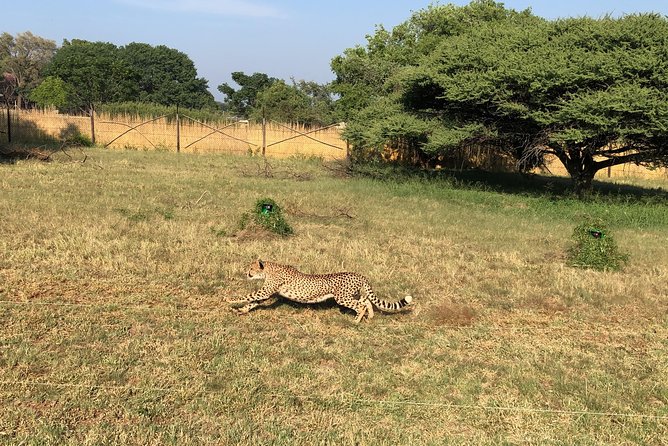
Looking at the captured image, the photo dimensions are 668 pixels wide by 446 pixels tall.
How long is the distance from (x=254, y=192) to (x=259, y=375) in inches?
377

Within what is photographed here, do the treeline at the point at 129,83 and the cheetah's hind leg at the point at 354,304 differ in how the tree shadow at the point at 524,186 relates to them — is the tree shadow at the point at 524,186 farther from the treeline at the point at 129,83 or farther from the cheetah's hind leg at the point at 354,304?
the treeline at the point at 129,83

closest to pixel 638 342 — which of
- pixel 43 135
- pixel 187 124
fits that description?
pixel 187 124

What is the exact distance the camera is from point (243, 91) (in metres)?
75.7

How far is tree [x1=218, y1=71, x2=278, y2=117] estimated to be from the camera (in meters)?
75.1

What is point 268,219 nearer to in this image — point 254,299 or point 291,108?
point 254,299

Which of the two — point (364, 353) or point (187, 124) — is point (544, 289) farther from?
point (187, 124)

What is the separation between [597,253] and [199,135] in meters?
23.5

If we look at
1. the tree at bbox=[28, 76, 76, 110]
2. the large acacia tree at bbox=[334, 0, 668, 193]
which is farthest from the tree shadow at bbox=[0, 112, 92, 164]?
the tree at bbox=[28, 76, 76, 110]

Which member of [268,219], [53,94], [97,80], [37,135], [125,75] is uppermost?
[125,75]

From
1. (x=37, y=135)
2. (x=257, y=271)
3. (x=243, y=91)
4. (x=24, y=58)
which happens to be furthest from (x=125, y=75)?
(x=257, y=271)

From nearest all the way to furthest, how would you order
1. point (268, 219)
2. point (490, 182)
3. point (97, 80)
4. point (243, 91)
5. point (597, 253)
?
point (597, 253)
point (268, 219)
point (490, 182)
point (97, 80)
point (243, 91)

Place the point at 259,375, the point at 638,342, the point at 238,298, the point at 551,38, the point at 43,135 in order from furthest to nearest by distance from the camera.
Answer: the point at 43,135, the point at 551,38, the point at 238,298, the point at 638,342, the point at 259,375

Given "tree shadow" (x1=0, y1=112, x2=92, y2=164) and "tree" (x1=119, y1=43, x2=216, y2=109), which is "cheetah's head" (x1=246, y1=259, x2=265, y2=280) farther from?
"tree" (x1=119, y1=43, x2=216, y2=109)

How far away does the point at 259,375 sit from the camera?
422cm
